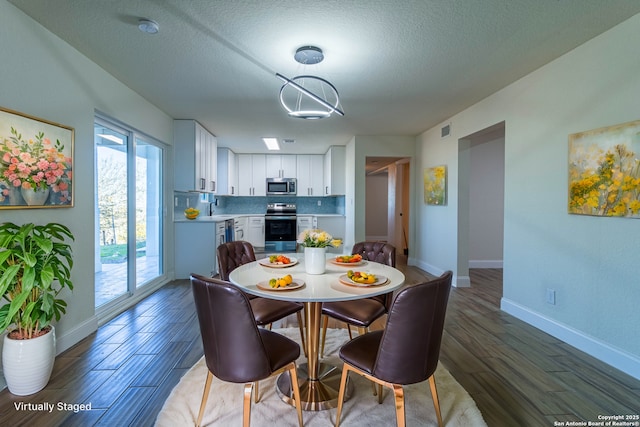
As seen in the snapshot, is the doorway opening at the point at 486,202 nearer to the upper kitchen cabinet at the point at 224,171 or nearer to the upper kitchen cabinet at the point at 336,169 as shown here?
the upper kitchen cabinet at the point at 336,169

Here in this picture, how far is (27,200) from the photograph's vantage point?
2014mm

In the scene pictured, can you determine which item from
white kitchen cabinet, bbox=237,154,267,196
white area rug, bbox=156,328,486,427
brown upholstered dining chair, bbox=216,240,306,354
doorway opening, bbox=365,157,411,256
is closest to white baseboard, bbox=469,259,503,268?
doorway opening, bbox=365,157,411,256

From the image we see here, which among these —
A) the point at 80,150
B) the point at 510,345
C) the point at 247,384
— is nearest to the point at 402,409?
the point at 247,384

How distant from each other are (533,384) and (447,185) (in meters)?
3.00

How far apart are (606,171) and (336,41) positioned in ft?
7.45

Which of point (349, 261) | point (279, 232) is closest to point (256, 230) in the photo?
point (279, 232)

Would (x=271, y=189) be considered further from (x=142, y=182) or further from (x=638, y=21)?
(x=638, y=21)

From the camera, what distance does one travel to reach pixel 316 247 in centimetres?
191

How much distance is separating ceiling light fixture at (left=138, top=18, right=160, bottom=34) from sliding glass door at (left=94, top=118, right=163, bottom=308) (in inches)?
51.2

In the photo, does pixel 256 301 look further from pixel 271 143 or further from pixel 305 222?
pixel 305 222

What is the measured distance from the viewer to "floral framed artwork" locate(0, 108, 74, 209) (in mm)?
1879

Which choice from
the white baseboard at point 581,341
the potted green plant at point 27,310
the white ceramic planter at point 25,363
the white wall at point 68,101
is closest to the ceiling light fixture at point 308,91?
the white wall at point 68,101

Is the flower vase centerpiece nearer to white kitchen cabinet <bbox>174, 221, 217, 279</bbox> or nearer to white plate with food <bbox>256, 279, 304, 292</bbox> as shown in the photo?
white plate with food <bbox>256, 279, 304, 292</bbox>

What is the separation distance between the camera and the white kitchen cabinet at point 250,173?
7.21 metres
